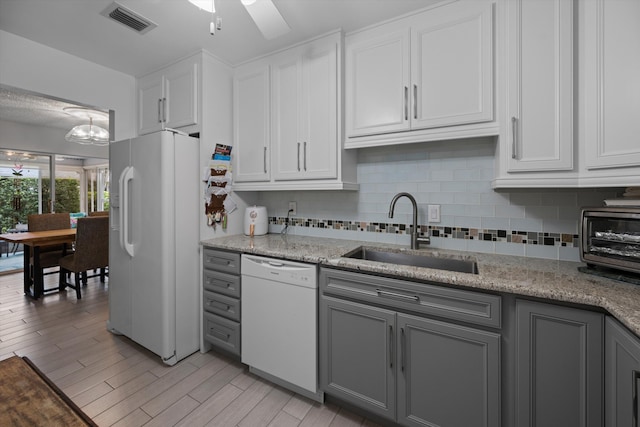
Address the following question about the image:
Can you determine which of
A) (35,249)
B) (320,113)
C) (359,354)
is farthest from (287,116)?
(35,249)

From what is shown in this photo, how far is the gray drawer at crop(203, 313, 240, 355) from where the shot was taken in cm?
205

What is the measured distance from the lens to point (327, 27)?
1.91 m

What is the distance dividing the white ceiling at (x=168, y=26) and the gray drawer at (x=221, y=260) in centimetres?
150

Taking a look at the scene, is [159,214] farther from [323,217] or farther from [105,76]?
[105,76]

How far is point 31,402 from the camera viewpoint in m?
0.65

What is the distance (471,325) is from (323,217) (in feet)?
4.62

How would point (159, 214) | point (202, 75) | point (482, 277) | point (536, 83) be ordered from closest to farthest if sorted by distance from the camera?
point (482, 277) < point (536, 83) < point (159, 214) < point (202, 75)

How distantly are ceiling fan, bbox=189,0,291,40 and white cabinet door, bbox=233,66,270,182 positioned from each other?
82cm

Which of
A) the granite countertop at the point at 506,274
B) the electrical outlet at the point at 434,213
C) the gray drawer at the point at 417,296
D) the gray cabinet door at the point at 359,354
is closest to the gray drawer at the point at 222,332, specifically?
the granite countertop at the point at 506,274

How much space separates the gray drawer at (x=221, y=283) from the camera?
203cm

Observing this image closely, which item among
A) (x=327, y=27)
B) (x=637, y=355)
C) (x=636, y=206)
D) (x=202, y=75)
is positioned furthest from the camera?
(x=202, y=75)

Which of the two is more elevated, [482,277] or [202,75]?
[202,75]

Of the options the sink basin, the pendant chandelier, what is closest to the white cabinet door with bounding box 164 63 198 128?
the sink basin

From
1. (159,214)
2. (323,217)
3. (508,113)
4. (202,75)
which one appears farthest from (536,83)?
(159,214)
